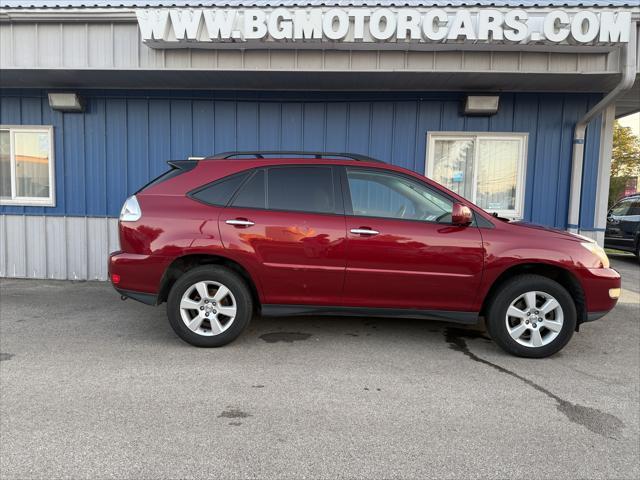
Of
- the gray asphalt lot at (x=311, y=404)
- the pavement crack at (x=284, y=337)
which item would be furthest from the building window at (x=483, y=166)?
the pavement crack at (x=284, y=337)

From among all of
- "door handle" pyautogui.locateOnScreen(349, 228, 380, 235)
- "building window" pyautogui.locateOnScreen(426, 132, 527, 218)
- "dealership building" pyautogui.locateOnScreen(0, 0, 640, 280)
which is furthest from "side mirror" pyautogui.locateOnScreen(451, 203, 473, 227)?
"building window" pyautogui.locateOnScreen(426, 132, 527, 218)

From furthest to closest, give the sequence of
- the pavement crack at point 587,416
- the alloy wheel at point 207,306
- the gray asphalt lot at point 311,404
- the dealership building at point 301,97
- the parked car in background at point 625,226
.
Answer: the parked car in background at point 625,226 < the dealership building at point 301,97 < the alloy wheel at point 207,306 < the pavement crack at point 587,416 < the gray asphalt lot at point 311,404

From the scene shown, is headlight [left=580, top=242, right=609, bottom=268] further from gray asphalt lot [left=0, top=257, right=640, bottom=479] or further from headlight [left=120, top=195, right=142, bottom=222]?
headlight [left=120, top=195, right=142, bottom=222]

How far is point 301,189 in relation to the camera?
177 inches

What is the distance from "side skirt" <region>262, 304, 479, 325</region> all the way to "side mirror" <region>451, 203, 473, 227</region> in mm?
867

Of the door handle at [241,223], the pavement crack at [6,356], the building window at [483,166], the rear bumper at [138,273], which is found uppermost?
the building window at [483,166]

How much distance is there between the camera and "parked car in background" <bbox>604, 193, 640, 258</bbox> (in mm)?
11680

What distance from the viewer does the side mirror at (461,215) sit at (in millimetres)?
4160

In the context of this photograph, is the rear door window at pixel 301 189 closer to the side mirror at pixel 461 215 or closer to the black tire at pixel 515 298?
the side mirror at pixel 461 215

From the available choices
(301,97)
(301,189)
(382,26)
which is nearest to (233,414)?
(301,189)

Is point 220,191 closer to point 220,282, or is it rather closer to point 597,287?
point 220,282

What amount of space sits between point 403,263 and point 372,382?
113 cm

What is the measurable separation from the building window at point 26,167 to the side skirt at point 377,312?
5.25 metres

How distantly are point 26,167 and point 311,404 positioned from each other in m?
6.96
